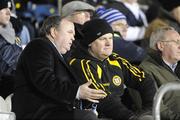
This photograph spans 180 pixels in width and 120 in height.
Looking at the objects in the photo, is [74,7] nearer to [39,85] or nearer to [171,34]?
[171,34]

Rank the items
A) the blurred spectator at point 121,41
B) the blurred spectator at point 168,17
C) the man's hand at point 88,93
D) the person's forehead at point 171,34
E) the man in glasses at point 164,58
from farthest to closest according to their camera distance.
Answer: the blurred spectator at point 168,17 → the blurred spectator at point 121,41 → the person's forehead at point 171,34 → the man in glasses at point 164,58 → the man's hand at point 88,93

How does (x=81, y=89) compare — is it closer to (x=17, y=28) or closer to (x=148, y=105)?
(x=148, y=105)

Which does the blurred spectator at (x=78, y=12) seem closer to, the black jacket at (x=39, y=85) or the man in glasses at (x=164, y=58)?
the man in glasses at (x=164, y=58)


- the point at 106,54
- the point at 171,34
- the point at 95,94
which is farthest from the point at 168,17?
the point at 95,94

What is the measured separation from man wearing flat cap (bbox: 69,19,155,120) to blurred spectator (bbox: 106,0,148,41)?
266cm

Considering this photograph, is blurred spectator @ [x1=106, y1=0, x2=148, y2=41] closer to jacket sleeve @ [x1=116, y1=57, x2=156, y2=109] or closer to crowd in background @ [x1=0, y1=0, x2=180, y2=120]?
crowd in background @ [x1=0, y1=0, x2=180, y2=120]

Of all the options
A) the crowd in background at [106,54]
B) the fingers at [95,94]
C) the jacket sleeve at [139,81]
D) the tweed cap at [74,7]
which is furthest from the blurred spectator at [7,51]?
the fingers at [95,94]

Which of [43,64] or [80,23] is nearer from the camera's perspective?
[43,64]

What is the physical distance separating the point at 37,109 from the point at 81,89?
17.6 inches

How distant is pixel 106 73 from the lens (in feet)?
24.4

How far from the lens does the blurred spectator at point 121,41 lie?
8784 millimetres

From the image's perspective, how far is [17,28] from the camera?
27.9 feet

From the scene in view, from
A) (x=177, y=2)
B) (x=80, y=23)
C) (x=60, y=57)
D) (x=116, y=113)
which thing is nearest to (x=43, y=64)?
(x=60, y=57)

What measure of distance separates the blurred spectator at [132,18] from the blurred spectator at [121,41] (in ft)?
3.02
